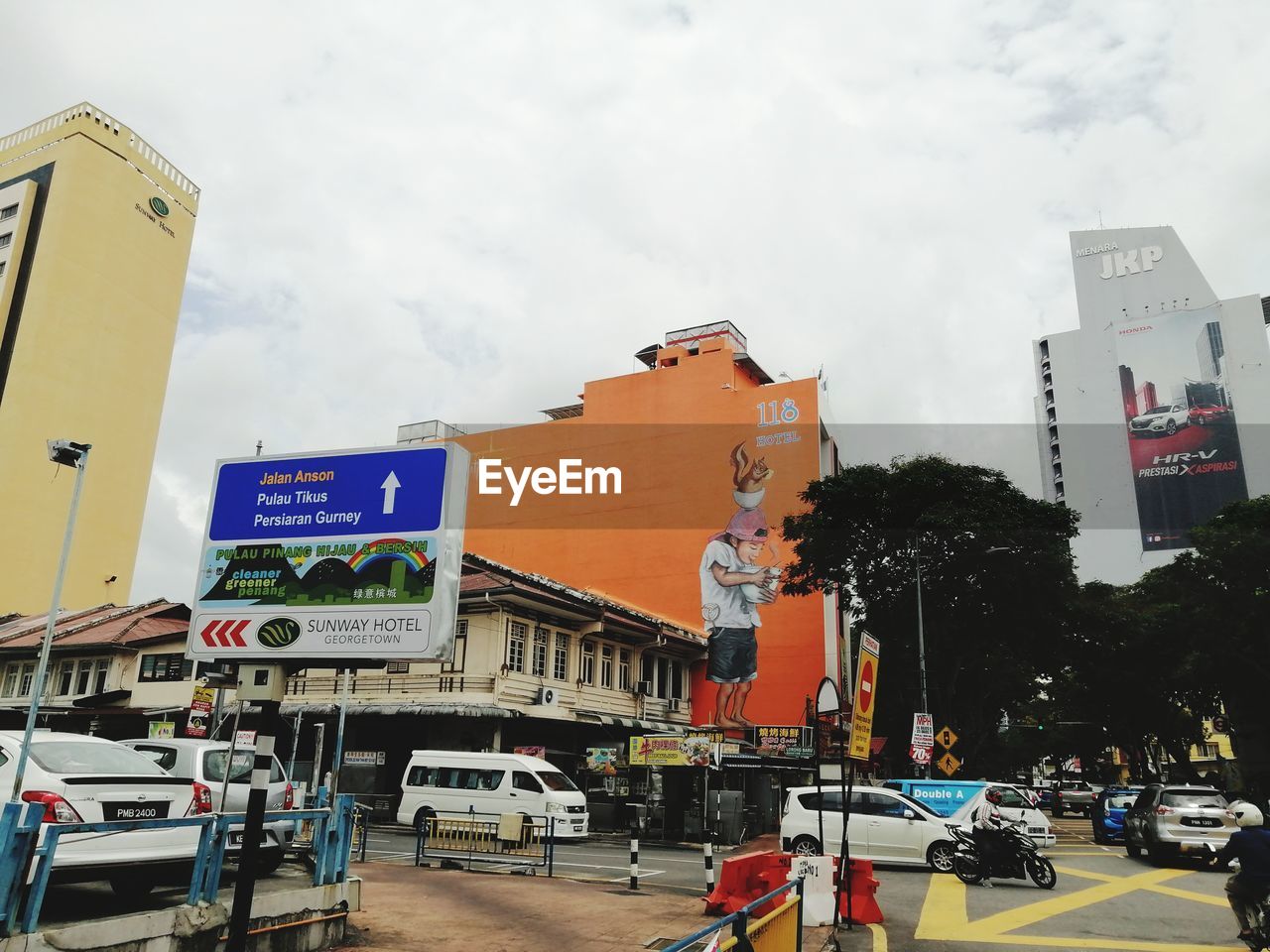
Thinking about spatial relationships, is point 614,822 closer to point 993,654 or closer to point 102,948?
point 993,654

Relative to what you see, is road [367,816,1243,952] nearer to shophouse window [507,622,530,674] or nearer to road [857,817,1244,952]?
road [857,817,1244,952]

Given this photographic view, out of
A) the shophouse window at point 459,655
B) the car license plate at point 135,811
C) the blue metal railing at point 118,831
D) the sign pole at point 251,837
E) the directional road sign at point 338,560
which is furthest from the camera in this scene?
the shophouse window at point 459,655

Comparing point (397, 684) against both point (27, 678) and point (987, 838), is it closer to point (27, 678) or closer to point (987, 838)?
point (27, 678)

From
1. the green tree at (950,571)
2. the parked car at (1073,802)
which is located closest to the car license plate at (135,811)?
the green tree at (950,571)

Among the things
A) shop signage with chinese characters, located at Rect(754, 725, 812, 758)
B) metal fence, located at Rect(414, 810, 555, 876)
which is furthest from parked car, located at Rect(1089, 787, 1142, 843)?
metal fence, located at Rect(414, 810, 555, 876)

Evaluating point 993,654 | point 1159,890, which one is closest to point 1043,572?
point 993,654

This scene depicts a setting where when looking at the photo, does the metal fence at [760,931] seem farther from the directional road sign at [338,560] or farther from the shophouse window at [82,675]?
the shophouse window at [82,675]

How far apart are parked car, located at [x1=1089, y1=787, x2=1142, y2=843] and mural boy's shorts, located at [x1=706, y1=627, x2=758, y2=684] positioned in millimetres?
16687

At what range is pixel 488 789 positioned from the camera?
2295cm

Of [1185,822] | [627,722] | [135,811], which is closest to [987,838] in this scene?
[1185,822]

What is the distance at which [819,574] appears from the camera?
128 feet

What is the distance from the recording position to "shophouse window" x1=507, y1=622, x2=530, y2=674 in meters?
30.1

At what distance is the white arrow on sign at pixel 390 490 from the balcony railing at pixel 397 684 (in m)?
23.0

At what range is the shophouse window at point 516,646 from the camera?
3006 cm
